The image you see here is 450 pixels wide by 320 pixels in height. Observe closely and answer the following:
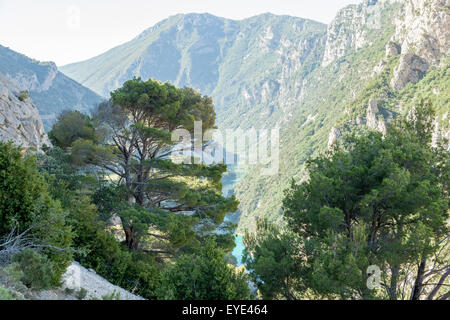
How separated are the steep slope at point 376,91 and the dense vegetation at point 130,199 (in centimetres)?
2014

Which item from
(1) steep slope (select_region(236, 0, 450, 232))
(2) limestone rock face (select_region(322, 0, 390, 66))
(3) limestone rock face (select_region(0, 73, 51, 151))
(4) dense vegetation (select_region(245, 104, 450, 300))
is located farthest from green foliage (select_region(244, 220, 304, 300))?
(2) limestone rock face (select_region(322, 0, 390, 66))

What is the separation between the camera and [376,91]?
79125mm

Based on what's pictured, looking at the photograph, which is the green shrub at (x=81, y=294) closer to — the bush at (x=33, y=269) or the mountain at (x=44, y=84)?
the bush at (x=33, y=269)

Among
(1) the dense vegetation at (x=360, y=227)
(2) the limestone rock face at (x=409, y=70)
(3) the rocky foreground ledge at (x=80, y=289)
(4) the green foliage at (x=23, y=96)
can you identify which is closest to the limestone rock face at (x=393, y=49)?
(2) the limestone rock face at (x=409, y=70)

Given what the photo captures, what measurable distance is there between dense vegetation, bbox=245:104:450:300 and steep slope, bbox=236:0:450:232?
72.7 ft

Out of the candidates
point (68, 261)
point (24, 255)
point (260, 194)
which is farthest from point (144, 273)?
point (260, 194)

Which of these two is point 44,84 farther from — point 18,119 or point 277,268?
point 277,268

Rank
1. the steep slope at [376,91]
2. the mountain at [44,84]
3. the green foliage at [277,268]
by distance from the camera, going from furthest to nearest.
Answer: the mountain at [44,84], the steep slope at [376,91], the green foliage at [277,268]

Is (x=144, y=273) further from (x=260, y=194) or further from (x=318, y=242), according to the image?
(x=260, y=194)

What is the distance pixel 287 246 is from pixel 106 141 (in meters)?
7.92

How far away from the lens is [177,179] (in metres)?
12.8

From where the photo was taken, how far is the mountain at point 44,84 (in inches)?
3551

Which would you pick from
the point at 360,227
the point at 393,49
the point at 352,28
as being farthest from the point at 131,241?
the point at 352,28

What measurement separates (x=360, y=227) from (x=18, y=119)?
16.3 metres
